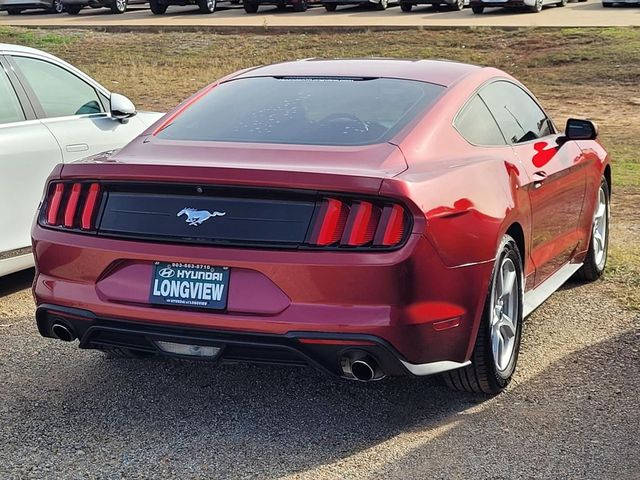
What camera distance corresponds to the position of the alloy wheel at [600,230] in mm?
7027

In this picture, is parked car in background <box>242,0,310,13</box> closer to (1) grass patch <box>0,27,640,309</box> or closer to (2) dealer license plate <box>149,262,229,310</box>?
(1) grass patch <box>0,27,640,309</box>

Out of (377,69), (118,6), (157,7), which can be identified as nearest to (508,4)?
(157,7)

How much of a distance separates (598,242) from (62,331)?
12.4 ft

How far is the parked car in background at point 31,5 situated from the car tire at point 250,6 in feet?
19.3

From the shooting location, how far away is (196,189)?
Answer: 4.46m

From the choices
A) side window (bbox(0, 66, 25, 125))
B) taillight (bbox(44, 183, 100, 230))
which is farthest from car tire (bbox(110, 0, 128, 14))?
taillight (bbox(44, 183, 100, 230))

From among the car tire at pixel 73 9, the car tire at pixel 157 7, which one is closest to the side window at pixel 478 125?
the car tire at pixel 157 7

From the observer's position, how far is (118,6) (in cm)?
3338

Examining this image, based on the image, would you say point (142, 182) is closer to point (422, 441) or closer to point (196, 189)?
point (196, 189)

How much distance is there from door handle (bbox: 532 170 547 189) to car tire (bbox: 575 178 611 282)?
1312 millimetres

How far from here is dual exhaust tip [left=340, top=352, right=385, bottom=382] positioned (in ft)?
14.3

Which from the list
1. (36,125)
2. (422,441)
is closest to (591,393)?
(422,441)

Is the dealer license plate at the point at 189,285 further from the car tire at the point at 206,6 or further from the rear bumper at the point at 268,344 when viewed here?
the car tire at the point at 206,6

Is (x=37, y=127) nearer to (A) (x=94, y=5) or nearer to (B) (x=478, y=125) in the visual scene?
(B) (x=478, y=125)
